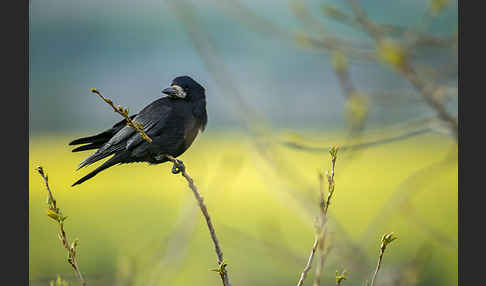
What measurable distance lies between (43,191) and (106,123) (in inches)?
6.4

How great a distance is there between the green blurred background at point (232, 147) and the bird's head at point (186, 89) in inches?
2.3

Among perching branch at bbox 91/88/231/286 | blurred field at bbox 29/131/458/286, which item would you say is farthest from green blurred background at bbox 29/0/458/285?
perching branch at bbox 91/88/231/286

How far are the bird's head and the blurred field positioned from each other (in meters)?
0.13

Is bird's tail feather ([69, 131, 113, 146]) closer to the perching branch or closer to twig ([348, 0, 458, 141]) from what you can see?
the perching branch

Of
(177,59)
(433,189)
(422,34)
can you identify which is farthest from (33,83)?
(433,189)

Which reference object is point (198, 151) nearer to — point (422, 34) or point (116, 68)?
point (116, 68)

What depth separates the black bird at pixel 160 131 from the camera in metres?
0.59

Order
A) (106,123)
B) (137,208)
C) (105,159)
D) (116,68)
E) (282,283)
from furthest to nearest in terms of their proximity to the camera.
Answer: (282,283), (137,208), (116,68), (106,123), (105,159)

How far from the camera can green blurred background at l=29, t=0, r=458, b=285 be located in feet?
2.79

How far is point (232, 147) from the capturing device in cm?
116

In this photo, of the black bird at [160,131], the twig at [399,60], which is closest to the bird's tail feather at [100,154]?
the black bird at [160,131]

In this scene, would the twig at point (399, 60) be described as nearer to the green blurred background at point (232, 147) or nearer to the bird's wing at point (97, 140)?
the green blurred background at point (232, 147)

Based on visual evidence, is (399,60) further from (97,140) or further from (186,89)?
(97,140)

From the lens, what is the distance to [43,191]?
79 cm
